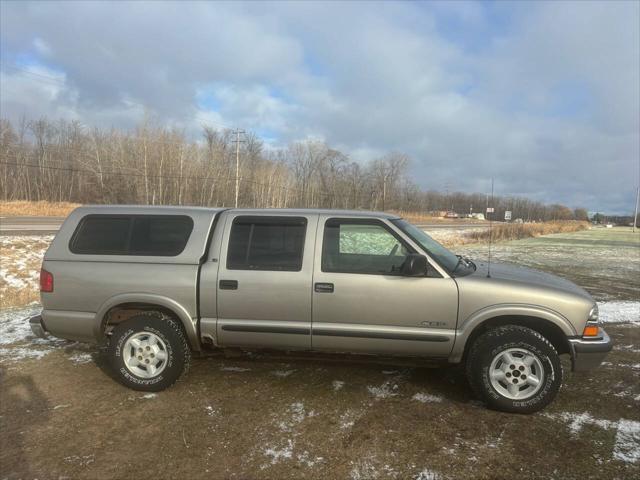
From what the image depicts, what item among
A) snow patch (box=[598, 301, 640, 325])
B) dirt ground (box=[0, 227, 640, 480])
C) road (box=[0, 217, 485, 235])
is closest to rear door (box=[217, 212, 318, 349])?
dirt ground (box=[0, 227, 640, 480])

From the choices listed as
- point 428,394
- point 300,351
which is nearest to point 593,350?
point 428,394

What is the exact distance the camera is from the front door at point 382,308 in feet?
13.0

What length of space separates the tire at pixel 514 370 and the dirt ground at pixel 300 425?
0.49 feet

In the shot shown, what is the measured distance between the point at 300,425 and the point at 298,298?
43.7 inches

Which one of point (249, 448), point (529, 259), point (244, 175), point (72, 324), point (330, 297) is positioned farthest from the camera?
point (244, 175)

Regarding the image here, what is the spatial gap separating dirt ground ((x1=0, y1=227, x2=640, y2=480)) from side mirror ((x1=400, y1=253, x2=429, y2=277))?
1.14m

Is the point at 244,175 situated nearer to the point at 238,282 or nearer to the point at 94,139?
the point at 94,139

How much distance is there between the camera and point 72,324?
4395 mm

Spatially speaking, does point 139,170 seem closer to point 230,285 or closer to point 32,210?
point 32,210

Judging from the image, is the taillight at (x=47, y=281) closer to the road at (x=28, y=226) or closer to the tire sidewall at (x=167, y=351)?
the tire sidewall at (x=167, y=351)

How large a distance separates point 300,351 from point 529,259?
17.2m

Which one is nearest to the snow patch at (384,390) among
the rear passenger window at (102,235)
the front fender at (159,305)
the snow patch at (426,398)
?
the snow patch at (426,398)

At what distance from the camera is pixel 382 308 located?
4.01 m

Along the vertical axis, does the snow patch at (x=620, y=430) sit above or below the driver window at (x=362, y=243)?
below
